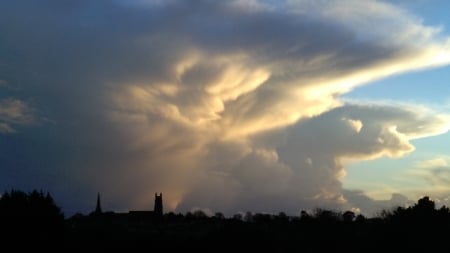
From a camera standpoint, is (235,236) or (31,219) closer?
(31,219)

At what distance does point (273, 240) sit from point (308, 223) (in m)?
21.5

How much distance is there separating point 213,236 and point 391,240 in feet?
70.9

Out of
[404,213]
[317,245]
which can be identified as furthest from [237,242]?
[404,213]

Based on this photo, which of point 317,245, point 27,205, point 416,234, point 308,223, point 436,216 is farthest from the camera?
point 308,223

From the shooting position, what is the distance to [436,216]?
8631 cm

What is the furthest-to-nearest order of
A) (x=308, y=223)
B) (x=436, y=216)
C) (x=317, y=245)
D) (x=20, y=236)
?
(x=308, y=223) < (x=317, y=245) < (x=436, y=216) < (x=20, y=236)

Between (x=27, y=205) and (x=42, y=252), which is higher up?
(x=27, y=205)

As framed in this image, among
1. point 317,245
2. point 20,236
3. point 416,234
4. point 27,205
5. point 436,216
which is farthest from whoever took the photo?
point 317,245

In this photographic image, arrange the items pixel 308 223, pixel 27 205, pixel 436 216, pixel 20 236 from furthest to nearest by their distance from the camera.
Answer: pixel 308 223
pixel 436 216
pixel 27 205
pixel 20 236

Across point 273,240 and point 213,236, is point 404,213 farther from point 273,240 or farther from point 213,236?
point 213,236

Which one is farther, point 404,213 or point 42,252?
point 404,213

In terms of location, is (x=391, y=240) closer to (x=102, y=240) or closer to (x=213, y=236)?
(x=213, y=236)

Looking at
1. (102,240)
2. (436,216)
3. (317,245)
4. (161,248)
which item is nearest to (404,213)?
(436,216)

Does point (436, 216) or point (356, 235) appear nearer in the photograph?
point (436, 216)
